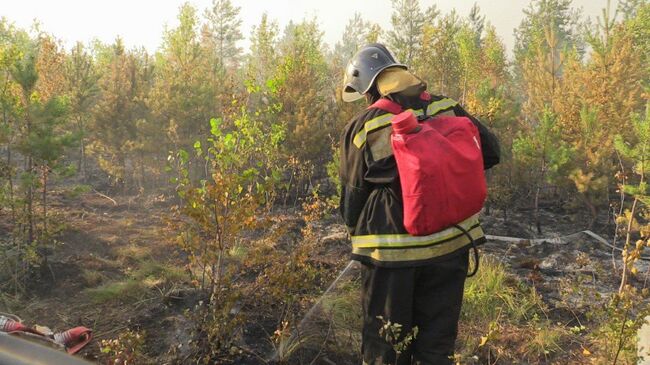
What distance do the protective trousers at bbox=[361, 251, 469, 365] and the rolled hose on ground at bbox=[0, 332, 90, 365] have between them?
1.66m

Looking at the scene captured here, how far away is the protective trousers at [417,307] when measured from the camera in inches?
83.9

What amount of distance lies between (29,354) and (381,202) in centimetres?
171

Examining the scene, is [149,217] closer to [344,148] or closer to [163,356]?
[163,356]

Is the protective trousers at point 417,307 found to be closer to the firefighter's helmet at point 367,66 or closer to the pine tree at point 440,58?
the firefighter's helmet at point 367,66

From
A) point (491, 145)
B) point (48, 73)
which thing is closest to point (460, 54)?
point (48, 73)

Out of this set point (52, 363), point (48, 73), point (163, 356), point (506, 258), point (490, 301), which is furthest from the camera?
point (48, 73)

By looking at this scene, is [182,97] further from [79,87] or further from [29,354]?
[29,354]

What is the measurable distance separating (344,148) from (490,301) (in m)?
2.89

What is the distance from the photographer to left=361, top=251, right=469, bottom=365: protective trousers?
2131 millimetres

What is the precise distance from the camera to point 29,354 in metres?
0.65

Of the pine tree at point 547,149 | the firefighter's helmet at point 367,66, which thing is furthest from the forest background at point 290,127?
the firefighter's helmet at point 367,66

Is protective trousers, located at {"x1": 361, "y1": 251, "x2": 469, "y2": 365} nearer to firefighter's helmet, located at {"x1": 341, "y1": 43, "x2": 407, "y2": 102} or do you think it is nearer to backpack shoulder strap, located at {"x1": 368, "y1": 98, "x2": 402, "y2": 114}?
backpack shoulder strap, located at {"x1": 368, "y1": 98, "x2": 402, "y2": 114}

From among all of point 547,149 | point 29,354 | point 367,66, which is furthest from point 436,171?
point 547,149

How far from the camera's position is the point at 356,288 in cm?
443
